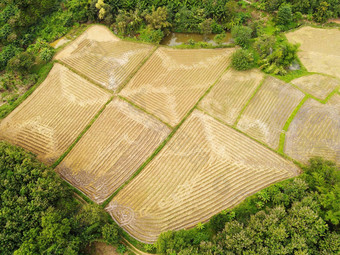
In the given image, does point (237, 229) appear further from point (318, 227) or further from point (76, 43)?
point (76, 43)

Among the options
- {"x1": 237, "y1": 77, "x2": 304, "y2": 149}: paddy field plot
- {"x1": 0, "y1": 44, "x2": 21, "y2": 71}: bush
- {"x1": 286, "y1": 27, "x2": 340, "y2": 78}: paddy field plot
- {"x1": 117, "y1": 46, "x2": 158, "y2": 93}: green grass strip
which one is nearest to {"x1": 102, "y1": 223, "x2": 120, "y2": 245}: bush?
{"x1": 117, "y1": 46, "x2": 158, "y2": 93}: green grass strip

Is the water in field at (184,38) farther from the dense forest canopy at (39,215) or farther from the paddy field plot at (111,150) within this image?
the dense forest canopy at (39,215)

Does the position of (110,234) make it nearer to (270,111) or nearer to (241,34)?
(270,111)

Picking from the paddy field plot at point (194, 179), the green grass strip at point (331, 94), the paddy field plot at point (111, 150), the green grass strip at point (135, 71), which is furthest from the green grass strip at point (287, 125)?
the green grass strip at point (135, 71)

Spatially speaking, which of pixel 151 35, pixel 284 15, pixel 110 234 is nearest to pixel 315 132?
pixel 284 15

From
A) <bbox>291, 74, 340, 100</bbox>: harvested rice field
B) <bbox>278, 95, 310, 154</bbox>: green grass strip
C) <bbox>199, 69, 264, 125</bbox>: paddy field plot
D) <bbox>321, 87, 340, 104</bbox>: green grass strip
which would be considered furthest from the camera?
<bbox>291, 74, 340, 100</bbox>: harvested rice field

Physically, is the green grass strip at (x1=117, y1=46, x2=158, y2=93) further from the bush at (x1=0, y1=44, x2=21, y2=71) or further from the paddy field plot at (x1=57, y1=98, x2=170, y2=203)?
the bush at (x1=0, y1=44, x2=21, y2=71)

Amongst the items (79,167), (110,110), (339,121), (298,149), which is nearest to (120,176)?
(79,167)
